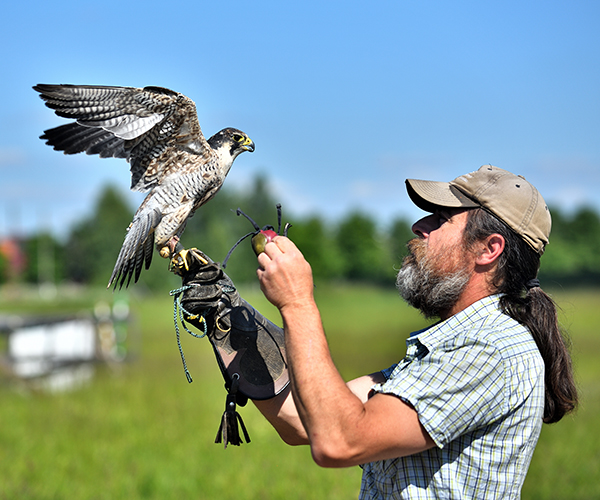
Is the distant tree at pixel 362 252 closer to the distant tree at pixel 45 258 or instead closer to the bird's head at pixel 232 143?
the bird's head at pixel 232 143

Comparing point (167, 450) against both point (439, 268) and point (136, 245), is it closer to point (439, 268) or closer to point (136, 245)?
point (136, 245)

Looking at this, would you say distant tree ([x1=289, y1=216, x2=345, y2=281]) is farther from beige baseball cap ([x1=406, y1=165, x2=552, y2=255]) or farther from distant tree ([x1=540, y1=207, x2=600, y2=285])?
beige baseball cap ([x1=406, y1=165, x2=552, y2=255])

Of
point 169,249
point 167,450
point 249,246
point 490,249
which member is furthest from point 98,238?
point 490,249

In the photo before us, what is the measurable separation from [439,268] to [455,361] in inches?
15.0

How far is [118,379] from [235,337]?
8.84 metres

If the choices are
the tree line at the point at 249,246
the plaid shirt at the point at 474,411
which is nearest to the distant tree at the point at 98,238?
the tree line at the point at 249,246

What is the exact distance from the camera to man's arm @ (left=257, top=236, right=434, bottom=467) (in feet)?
5.09

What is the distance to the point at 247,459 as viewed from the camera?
5863 mm

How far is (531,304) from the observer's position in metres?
1.83

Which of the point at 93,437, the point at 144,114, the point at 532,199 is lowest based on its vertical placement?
the point at 93,437

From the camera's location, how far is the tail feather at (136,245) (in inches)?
107

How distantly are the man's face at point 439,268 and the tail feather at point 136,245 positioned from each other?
1.31 metres

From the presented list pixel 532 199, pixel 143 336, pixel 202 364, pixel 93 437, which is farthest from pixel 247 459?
pixel 143 336

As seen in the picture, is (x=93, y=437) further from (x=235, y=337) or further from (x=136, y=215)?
(x=235, y=337)
